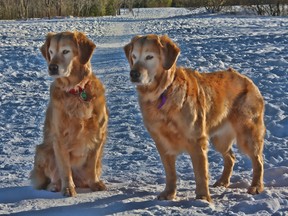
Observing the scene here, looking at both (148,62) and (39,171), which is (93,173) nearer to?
(39,171)

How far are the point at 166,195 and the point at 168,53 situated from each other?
1.27 metres

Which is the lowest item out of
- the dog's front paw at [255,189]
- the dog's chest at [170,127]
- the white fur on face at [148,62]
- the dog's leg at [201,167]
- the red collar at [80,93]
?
the dog's front paw at [255,189]

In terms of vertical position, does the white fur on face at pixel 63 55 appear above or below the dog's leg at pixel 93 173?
above

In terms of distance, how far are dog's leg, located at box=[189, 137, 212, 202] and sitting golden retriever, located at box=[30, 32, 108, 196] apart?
3.33 feet

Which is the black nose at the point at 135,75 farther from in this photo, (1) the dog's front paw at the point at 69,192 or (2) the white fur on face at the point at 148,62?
(1) the dog's front paw at the point at 69,192

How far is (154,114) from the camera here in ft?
15.0

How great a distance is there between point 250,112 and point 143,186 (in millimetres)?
1280

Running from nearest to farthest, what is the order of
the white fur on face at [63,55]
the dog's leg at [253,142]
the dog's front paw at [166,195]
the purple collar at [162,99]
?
the purple collar at [162,99] → the dog's front paw at [166,195] → the white fur on face at [63,55] → the dog's leg at [253,142]

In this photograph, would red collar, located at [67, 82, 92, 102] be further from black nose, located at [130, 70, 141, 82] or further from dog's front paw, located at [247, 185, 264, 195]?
dog's front paw, located at [247, 185, 264, 195]

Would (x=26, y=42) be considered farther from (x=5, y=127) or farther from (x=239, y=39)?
(x=5, y=127)

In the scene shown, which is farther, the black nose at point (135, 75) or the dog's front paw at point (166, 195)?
the dog's front paw at point (166, 195)

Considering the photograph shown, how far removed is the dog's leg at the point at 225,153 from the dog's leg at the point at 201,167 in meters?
0.66

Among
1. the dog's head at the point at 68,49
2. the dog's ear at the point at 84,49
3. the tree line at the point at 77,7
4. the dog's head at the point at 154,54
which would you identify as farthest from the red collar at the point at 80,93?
the tree line at the point at 77,7

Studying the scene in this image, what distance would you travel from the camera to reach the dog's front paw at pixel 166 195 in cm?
472
